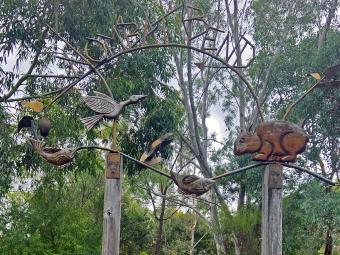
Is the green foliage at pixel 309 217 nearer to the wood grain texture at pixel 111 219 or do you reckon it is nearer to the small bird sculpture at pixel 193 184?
the small bird sculpture at pixel 193 184

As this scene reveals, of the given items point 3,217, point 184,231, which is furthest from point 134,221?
point 3,217

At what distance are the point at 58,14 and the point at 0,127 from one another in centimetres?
137

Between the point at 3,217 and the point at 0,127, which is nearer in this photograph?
the point at 0,127

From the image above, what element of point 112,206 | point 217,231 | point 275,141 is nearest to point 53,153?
point 112,206

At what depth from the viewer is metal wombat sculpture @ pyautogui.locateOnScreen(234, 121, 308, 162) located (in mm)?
2916

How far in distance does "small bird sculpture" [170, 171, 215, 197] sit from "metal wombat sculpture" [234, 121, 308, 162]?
25cm

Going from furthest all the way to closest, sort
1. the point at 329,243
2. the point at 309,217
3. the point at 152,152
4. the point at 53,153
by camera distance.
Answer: the point at 329,243, the point at 309,217, the point at 152,152, the point at 53,153

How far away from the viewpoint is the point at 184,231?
13.4 meters

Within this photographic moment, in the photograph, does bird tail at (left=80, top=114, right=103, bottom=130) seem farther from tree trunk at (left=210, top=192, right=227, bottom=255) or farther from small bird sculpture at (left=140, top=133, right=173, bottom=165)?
tree trunk at (left=210, top=192, right=227, bottom=255)

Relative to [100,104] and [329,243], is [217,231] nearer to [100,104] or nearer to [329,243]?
[329,243]

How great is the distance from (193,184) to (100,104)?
0.69 m

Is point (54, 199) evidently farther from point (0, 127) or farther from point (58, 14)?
point (58, 14)

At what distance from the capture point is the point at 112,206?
2.98 metres

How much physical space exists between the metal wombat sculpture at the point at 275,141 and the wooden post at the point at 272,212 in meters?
0.08
